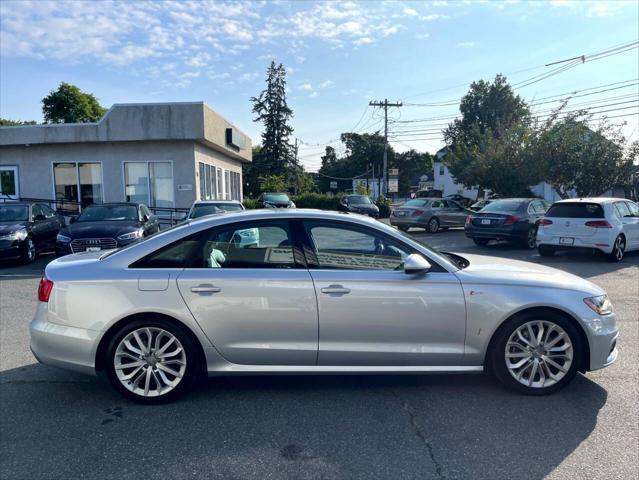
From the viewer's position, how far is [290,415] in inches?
145

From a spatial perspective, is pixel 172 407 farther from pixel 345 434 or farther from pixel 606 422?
pixel 606 422

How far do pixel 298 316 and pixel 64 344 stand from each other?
185 centimetres

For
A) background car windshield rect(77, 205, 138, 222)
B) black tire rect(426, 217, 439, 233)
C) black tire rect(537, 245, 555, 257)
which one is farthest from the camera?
black tire rect(426, 217, 439, 233)

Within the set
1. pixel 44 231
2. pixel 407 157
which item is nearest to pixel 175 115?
pixel 44 231

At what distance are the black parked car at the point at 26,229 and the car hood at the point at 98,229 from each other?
4.70 feet

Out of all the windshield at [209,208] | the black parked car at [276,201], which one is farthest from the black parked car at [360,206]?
the windshield at [209,208]

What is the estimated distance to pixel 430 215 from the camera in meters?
20.8

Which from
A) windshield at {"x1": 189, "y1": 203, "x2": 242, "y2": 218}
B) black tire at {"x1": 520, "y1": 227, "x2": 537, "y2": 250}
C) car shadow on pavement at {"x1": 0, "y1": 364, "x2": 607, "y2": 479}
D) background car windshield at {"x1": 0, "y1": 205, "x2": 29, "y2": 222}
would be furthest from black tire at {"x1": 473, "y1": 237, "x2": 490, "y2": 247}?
background car windshield at {"x1": 0, "y1": 205, "x2": 29, "y2": 222}

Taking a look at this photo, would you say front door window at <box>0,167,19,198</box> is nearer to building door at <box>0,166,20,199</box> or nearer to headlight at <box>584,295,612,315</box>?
building door at <box>0,166,20,199</box>

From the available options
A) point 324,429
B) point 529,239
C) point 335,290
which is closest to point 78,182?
point 529,239

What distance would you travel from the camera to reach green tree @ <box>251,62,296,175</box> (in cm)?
5688

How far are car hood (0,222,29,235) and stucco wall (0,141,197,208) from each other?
285 inches

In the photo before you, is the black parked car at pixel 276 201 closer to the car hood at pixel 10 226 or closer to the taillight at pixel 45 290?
the car hood at pixel 10 226

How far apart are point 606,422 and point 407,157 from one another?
301 feet
